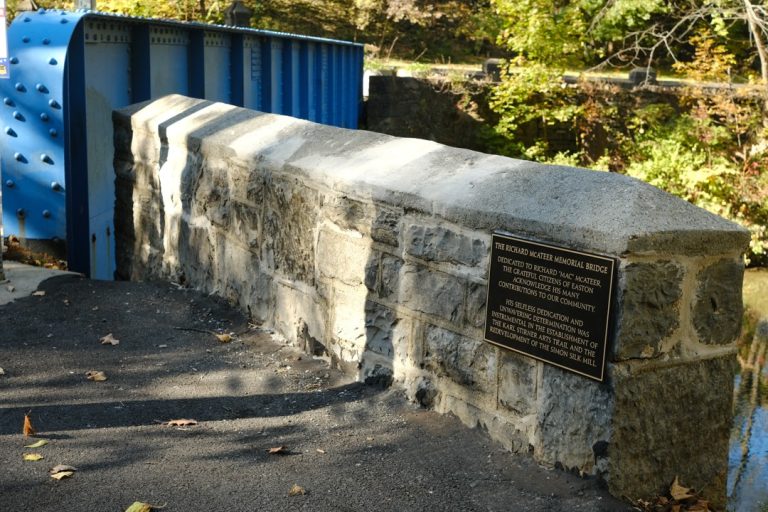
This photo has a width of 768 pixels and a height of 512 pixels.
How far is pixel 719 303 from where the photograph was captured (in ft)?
12.2

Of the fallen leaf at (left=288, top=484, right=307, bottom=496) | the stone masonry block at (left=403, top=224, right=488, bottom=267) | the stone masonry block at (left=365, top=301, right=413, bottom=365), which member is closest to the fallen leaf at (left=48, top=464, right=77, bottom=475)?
the fallen leaf at (left=288, top=484, right=307, bottom=496)

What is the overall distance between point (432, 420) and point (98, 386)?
64.9 inches

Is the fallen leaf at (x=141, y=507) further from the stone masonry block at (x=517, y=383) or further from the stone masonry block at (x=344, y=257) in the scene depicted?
the stone masonry block at (x=344, y=257)

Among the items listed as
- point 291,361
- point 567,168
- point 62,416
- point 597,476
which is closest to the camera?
point 597,476

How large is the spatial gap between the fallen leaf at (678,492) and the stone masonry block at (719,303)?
1.80 feet

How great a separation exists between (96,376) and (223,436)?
101 cm

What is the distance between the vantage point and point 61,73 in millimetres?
7258

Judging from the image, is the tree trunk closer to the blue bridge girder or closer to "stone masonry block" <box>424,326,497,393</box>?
the blue bridge girder

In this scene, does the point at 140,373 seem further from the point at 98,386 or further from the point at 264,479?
the point at 264,479

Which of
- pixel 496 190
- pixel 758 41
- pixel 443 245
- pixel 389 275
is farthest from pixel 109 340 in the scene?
pixel 758 41

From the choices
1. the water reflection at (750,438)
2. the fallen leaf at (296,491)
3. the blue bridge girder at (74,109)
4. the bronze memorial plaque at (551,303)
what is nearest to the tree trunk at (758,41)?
the water reflection at (750,438)

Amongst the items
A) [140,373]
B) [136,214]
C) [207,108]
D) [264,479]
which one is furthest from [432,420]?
[136,214]

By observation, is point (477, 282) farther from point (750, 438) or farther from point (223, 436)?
point (750, 438)

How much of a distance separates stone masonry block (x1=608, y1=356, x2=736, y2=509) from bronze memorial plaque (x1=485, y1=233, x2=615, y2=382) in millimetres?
192
